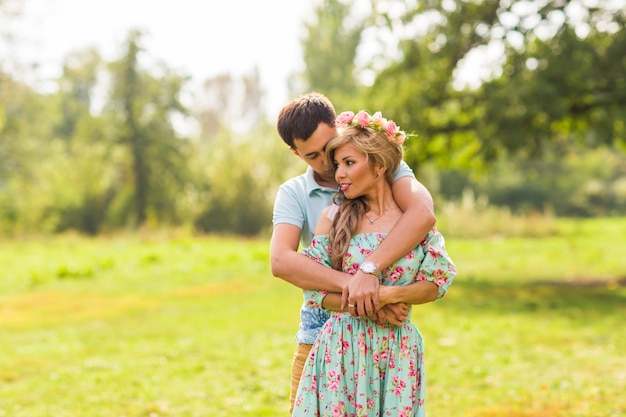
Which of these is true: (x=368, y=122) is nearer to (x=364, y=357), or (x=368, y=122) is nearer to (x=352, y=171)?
(x=352, y=171)

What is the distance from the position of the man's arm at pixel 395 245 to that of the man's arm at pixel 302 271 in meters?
0.08

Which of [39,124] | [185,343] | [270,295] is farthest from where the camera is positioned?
[39,124]

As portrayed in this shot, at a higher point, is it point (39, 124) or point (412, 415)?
point (39, 124)

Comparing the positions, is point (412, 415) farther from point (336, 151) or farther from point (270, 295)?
point (270, 295)

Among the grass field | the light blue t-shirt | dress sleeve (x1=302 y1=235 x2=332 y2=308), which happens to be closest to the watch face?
dress sleeve (x1=302 y1=235 x2=332 y2=308)

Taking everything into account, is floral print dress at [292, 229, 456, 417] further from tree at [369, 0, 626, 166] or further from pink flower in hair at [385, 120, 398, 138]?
tree at [369, 0, 626, 166]

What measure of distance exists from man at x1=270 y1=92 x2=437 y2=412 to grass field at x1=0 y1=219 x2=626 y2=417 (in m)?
3.30

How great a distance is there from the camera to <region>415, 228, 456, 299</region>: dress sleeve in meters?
3.27

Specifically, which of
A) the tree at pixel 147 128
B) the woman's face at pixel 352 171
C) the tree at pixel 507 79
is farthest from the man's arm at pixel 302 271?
the tree at pixel 147 128

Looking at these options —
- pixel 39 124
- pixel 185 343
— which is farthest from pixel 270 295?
pixel 39 124

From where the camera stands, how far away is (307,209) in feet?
11.6

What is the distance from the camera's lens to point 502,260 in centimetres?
1994

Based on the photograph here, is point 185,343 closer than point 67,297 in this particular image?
Yes

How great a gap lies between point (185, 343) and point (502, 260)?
40.0 ft
